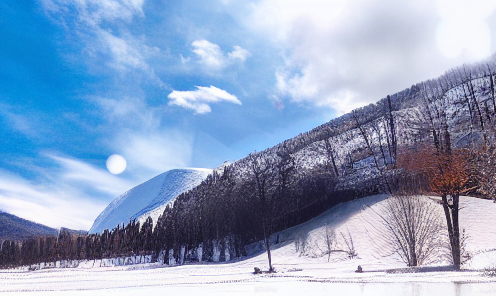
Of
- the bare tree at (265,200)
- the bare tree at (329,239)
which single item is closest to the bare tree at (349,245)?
the bare tree at (329,239)

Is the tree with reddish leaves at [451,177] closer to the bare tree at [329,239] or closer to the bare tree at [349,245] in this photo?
the bare tree at [349,245]

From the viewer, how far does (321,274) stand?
2256 cm

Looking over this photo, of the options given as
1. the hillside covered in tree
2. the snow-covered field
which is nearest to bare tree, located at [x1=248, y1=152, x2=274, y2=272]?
the hillside covered in tree

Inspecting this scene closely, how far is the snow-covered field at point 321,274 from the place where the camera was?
1419 centimetres

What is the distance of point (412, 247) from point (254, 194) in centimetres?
3490

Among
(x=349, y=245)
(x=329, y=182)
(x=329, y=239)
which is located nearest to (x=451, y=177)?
(x=349, y=245)

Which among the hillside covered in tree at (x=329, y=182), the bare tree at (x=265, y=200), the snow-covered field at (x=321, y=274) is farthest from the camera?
the bare tree at (x=265, y=200)

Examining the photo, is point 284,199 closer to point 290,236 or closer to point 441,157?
point 290,236

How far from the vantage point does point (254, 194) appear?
56188 mm

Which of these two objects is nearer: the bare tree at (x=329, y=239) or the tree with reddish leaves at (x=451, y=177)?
the tree with reddish leaves at (x=451, y=177)

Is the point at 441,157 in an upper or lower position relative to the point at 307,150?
lower

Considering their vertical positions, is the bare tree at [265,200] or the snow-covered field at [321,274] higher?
the bare tree at [265,200]

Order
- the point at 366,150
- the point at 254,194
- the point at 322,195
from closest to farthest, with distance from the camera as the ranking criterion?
the point at 322,195 < the point at 254,194 < the point at 366,150

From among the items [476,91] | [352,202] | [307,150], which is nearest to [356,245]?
[352,202]
